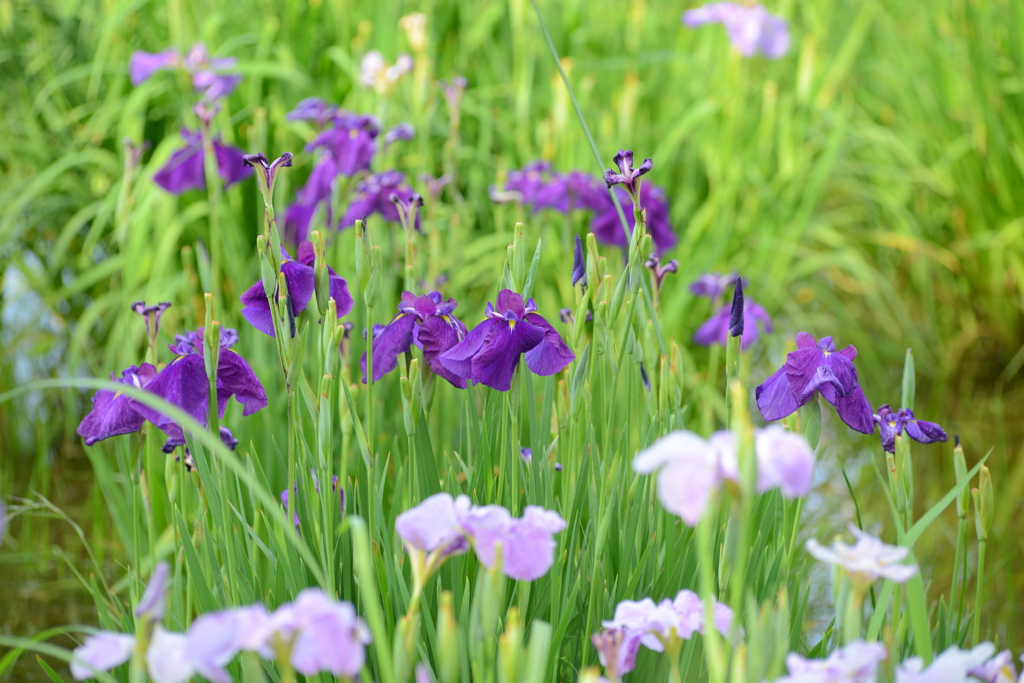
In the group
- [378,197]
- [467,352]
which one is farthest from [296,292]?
[378,197]

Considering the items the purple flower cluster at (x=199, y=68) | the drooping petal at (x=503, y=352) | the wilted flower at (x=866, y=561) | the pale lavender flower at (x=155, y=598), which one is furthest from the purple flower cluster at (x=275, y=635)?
the purple flower cluster at (x=199, y=68)

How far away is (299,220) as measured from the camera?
2281 millimetres

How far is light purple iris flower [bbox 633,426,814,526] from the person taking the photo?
604 mm

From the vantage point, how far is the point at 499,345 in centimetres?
104

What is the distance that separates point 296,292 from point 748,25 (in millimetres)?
2883

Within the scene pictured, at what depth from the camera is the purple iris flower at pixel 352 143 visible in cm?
203

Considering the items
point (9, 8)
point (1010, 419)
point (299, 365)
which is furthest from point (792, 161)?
point (9, 8)

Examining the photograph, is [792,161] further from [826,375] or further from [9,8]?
[9,8]

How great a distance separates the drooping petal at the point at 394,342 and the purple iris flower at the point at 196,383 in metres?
0.16

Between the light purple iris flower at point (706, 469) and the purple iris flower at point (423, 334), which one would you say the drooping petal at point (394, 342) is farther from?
the light purple iris flower at point (706, 469)

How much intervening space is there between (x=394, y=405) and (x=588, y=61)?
7.03 feet

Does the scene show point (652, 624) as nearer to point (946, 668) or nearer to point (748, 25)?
point (946, 668)

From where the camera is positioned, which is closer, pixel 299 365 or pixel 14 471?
pixel 299 365

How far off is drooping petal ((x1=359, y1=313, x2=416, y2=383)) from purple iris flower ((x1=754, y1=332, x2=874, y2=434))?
0.48 meters
